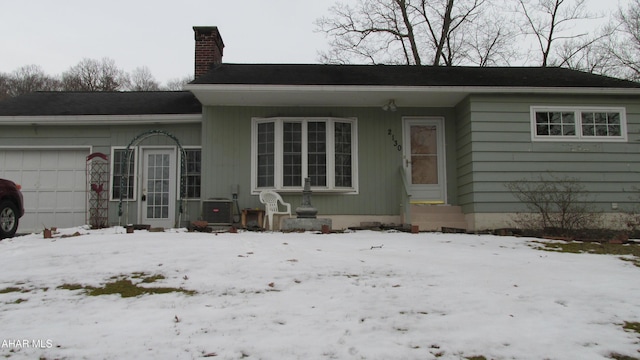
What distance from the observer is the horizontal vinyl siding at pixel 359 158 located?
1048 centimetres

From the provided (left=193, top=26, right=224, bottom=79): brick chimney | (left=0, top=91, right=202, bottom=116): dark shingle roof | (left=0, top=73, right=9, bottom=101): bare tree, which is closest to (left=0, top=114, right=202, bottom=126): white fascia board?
(left=0, top=91, right=202, bottom=116): dark shingle roof

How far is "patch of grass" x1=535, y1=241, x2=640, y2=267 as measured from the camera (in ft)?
22.0

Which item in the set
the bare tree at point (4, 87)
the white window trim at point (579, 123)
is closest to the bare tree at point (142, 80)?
the bare tree at point (4, 87)

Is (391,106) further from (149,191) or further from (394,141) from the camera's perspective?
(149,191)

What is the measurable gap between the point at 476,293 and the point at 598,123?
753 cm

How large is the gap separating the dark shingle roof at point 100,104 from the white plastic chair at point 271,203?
2.60m

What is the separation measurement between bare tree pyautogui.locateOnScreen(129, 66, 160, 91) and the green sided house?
2415 centimetres

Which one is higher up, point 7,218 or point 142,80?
point 142,80

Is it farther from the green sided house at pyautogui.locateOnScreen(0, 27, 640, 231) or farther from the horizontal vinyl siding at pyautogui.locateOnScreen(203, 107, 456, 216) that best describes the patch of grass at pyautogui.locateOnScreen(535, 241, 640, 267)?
the horizontal vinyl siding at pyautogui.locateOnScreen(203, 107, 456, 216)

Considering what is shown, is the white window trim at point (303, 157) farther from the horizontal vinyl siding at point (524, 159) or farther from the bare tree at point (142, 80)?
the bare tree at point (142, 80)

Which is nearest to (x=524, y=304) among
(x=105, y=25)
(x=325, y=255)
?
(x=325, y=255)

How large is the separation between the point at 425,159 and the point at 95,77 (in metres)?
28.7

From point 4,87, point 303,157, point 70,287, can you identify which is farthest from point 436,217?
point 4,87

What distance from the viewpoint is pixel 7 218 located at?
823 centimetres
